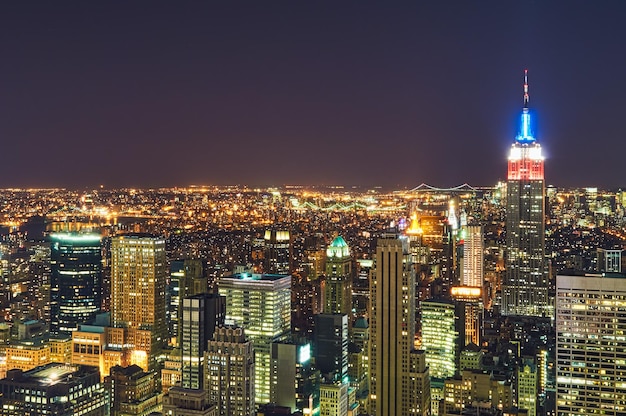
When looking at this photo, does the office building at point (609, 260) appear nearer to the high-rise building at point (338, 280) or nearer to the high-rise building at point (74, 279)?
the high-rise building at point (338, 280)

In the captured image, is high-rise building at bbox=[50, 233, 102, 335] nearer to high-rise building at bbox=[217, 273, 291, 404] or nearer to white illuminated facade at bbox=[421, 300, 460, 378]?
high-rise building at bbox=[217, 273, 291, 404]

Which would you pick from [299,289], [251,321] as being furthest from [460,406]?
[299,289]

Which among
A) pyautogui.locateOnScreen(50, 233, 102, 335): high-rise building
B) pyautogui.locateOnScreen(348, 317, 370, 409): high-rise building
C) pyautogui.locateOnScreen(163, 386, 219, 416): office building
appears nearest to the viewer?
pyautogui.locateOnScreen(163, 386, 219, 416): office building

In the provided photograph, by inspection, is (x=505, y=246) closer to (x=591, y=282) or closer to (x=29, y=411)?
(x=591, y=282)

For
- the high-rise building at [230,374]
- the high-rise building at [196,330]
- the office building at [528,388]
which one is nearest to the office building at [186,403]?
the high-rise building at [230,374]

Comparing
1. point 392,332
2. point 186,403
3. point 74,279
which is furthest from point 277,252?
point 186,403

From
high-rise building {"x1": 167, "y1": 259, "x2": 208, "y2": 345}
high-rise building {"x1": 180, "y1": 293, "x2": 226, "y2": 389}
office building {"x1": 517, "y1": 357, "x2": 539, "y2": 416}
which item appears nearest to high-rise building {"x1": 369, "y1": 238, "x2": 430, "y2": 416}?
office building {"x1": 517, "y1": 357, "x2": 539, "y2": 416}
